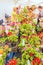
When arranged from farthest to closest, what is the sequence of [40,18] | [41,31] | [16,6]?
[16,6]
[40,18]
[41,31]

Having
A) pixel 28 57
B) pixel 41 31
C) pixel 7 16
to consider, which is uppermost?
pixel 7 16

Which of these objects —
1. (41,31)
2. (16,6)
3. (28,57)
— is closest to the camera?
(28,57)

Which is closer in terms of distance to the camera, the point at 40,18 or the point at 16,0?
the point at 40,18

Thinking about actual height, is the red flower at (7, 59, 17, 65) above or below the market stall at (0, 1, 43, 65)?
below

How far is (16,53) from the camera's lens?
4.29ft

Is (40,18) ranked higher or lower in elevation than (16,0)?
lower

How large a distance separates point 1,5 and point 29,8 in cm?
28

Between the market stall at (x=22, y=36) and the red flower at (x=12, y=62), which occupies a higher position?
the market stall at (x=22, y=36)

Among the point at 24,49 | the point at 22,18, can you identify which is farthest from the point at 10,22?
the point at 24,49

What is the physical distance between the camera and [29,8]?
5.47ft

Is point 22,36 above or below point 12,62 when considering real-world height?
above

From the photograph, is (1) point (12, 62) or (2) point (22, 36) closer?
(1) point (12, 62)

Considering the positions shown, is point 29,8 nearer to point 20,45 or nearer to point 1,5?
point 1,5

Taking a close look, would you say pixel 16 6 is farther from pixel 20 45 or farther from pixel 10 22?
pixel 20 45
